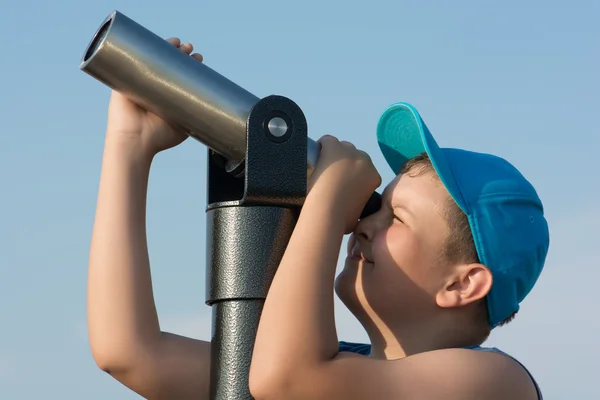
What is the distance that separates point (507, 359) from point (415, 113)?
2.11 ft

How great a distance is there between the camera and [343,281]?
7.41 ft

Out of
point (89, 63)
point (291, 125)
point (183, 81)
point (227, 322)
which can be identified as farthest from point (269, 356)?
point (89, 63)

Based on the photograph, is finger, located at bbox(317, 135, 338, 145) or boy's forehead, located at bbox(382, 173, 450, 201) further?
boy's forehead, located at bbox(382, 173, 450, 201)

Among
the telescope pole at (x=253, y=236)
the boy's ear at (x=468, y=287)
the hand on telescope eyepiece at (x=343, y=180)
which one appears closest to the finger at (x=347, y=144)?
the hand on telescope eyepiece at (x=343, y=180)

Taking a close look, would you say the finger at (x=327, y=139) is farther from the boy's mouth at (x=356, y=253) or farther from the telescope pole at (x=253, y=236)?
the boy's mouth at (x=356, y=253)

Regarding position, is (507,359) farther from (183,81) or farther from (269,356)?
(183,81)

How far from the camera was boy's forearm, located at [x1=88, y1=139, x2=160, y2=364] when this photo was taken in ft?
6.73

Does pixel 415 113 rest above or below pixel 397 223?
above

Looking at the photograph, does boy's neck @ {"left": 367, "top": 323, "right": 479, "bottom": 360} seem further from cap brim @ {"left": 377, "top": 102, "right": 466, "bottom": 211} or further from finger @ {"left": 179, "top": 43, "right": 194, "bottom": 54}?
finger @ {"left": 179, "top": 43, "right": 194, "bottom": 54}

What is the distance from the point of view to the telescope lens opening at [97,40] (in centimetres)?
182

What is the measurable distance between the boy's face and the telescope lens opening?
0.77 meters

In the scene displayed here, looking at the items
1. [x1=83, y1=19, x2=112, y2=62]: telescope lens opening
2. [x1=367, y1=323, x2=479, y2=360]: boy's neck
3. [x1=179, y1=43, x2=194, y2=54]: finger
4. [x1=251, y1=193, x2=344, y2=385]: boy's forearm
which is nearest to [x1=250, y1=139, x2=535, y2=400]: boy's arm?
[x1=251, y1=193, x2=344, y2=385]: boy's forearm

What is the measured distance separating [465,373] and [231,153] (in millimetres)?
721

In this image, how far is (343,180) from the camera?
1.92 m
